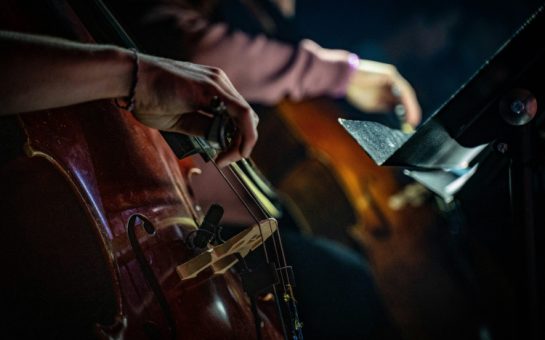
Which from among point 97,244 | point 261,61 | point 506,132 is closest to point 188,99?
point 97,244

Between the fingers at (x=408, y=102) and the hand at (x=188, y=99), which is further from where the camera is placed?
the fingers at (x=408, y=102)

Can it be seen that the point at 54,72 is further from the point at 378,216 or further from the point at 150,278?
the point at 378,216

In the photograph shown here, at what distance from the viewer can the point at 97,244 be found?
0.50m

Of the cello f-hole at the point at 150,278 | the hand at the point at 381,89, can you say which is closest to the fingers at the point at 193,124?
the cello f-hole at the point at 150,278

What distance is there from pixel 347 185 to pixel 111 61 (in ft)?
4.65

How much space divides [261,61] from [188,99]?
75 cm

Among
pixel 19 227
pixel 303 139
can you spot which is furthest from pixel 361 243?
pixel 19 227

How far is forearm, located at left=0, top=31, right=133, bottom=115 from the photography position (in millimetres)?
442

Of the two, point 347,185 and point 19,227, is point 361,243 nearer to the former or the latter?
point 347,185

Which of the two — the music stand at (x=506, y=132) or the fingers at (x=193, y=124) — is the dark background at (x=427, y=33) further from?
the fingers at (x=193, y=124)

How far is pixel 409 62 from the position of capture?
2.68 m

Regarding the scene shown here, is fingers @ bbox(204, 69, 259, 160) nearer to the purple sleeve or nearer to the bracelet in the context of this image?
the bracelet

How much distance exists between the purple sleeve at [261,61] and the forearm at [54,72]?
0.63m

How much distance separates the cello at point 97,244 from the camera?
50 cm
